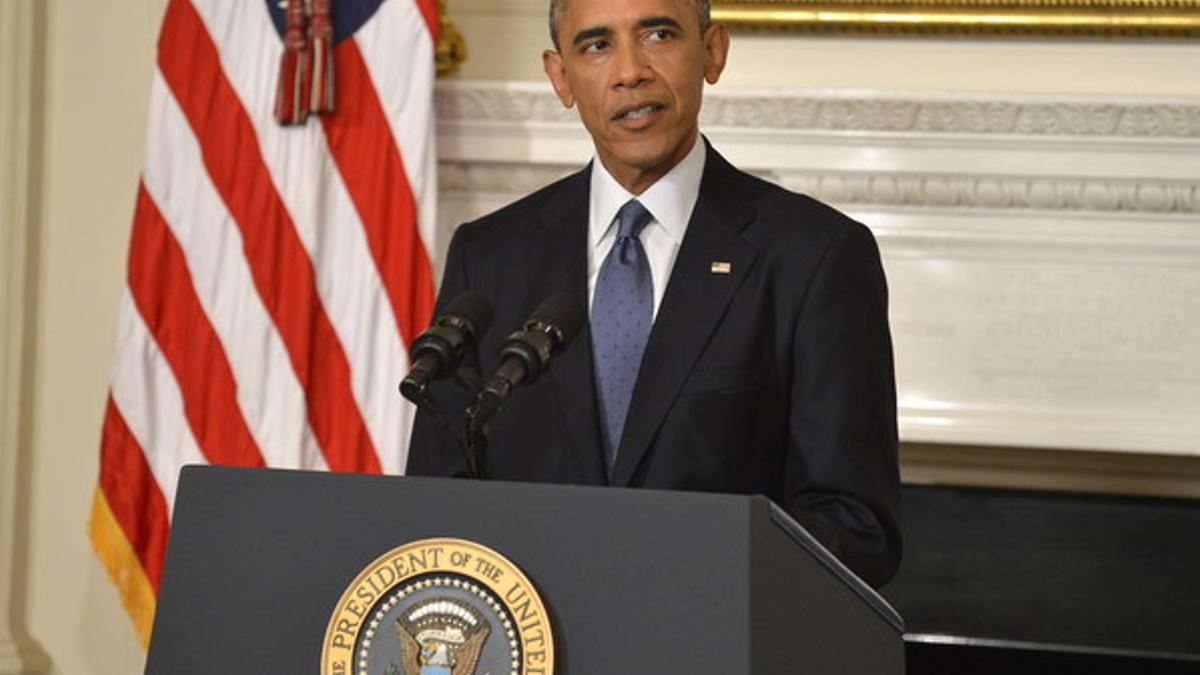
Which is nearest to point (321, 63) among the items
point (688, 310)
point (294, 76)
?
point (294, 76)

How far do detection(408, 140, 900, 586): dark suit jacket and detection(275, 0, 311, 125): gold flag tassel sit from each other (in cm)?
177

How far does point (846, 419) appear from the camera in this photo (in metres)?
2.24

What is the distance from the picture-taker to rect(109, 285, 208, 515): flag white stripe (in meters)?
4.09

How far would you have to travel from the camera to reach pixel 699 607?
1.59 meters

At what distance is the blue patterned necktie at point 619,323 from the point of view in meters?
2.34

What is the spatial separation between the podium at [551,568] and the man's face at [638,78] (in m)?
0.79

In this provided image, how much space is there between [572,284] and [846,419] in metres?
0.40

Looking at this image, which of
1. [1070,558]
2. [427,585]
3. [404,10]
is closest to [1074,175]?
[1070,558]

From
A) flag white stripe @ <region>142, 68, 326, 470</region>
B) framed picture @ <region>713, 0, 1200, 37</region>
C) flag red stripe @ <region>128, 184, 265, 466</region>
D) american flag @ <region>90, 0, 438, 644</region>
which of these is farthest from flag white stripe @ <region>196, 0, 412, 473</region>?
framed picture @ <region>713, 0, 1200, 37</region>

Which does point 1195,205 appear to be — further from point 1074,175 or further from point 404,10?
point 404,10

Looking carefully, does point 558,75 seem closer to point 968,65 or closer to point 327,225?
point 327,225

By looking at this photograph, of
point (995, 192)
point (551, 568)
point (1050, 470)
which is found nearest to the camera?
point (551, 568)

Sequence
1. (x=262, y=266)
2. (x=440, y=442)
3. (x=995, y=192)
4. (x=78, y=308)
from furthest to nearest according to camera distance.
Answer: (x=78, y=308), (x=262, y=266), (x=995, y=192), (x=440, y=442)

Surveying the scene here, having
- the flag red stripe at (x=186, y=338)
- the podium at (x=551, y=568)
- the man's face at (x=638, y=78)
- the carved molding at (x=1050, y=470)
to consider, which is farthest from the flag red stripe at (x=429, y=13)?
the podium at (x=551, y=568)
